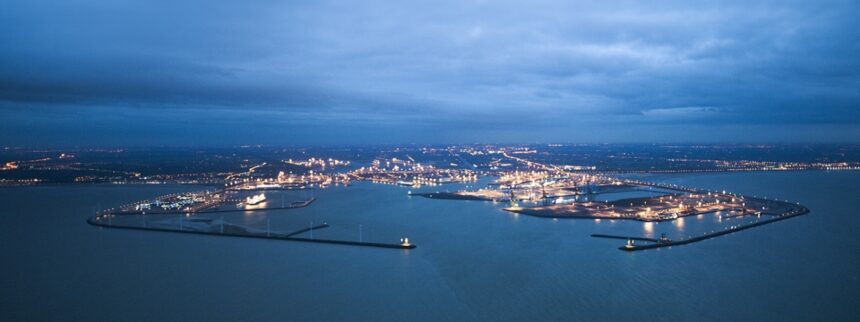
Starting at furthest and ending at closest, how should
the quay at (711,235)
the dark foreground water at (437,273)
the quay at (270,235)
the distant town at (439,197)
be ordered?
1. the distant town at (439,197)
2. the quay at (270,235)
3. the quay at (711,235)
4. the dark foreground water at (437,273)

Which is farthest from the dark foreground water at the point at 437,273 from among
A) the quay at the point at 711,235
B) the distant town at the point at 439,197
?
the distant town at the point at 439,197

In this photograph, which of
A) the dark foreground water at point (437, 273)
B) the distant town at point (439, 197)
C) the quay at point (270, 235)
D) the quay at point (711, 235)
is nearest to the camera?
the dark foreground water at point (437, 273)

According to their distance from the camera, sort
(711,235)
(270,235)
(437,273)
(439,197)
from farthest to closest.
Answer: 1. (439,197)
2. (270,235)
3. (711,235)
4. (437,273)

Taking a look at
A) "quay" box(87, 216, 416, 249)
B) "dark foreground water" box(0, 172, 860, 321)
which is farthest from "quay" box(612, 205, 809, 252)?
"quay" box(87, 216, 416, 249)

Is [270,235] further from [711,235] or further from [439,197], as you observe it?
[711,235]

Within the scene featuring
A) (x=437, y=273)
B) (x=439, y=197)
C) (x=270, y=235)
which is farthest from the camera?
(x=439, y=197)

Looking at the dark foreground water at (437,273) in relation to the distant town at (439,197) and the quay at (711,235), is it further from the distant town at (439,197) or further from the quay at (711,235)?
the distant town at (439,197)

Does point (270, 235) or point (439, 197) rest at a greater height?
point (439, 197)

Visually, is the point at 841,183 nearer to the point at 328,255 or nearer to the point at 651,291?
the point at 651,291

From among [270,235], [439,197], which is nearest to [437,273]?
[270,235]

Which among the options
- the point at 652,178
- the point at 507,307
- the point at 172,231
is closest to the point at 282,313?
the point at 507,307
